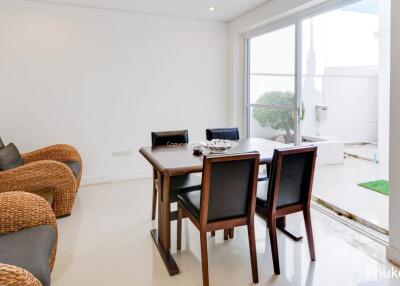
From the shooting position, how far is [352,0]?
114 inches

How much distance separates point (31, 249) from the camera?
5.09 feet

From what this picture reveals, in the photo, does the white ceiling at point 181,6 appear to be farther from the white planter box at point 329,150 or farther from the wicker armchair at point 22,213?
the wicker armchair at point 22,213

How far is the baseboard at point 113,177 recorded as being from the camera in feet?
14.3

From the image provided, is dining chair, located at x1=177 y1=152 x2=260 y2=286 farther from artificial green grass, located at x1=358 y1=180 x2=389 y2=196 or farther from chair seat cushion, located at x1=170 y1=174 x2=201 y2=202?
artificial green grass, located at x1=358 y1=180 x2=389 y2=196

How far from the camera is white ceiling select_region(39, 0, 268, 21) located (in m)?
3.89

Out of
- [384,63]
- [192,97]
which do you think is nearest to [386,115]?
[384,63]

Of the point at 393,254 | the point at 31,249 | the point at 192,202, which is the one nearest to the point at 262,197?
the point at 192,202

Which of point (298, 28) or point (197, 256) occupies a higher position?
point (298, 28)

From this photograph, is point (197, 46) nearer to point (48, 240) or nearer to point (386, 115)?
point (386, 115)

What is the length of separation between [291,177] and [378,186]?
2389 mm

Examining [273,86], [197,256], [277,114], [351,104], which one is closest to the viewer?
[197,256]

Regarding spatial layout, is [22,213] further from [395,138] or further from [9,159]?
[395,138]

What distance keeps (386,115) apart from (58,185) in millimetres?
3870

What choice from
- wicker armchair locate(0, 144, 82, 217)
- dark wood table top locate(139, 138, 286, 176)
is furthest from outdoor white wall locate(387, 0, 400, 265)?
wicker armchair locate(0, 144, 82, 217)
